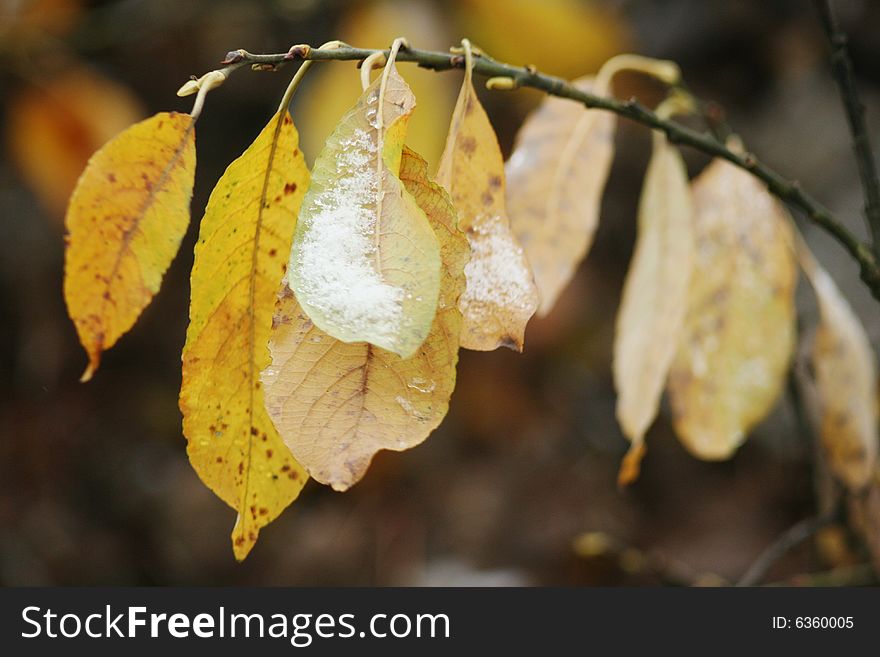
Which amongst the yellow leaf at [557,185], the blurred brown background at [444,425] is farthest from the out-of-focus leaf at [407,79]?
the yellow leaf at [557,185]

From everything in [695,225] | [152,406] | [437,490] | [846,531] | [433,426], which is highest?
[152,406]

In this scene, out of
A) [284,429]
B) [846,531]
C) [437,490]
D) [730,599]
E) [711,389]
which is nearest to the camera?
[284,429]

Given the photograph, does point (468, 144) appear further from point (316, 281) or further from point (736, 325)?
point (736, 325)

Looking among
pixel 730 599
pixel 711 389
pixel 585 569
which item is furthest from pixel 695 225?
pixel 585 569

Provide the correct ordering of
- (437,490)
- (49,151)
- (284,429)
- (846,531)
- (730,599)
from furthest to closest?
(437,490) → (49,151) → (846,531) → (730,599) → (284,429)

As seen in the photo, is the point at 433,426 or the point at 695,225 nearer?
the point at 433,426

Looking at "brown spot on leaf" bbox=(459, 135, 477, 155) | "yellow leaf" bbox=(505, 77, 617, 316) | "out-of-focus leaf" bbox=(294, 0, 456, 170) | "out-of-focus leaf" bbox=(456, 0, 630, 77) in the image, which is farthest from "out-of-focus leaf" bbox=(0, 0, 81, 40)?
"brown spot on leaf" bbox=(459, 135, 477, 155)

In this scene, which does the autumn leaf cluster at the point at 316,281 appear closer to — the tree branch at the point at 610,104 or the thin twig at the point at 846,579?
the tree branch at the point at 610,104

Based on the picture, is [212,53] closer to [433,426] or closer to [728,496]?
[728,496]
